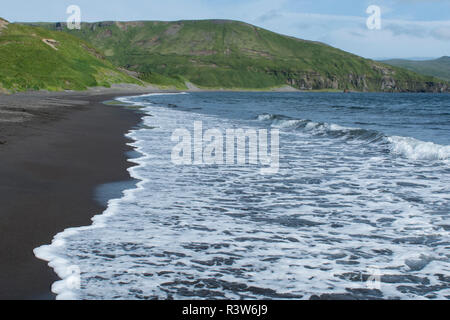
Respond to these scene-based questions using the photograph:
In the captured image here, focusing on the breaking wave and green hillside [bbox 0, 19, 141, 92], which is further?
green hillside [bbox 0, 19, 141, 92]

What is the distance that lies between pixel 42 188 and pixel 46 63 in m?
109

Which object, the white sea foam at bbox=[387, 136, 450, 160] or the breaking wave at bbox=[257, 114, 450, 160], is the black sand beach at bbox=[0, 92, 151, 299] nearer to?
the white sea foam at bbox=[387, 136, 450, 160]

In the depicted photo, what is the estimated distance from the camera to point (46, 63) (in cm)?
10925

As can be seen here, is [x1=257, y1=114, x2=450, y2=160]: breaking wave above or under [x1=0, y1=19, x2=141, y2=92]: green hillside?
under

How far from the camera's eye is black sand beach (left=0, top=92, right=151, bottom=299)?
5.74 metres

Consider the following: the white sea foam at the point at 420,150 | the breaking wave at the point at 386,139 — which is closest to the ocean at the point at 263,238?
the white sea foam at the point at 420,150

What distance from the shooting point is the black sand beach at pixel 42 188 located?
5738 millimetres

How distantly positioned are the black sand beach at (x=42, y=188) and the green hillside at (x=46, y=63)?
54.4 m

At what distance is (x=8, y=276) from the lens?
5516 mm

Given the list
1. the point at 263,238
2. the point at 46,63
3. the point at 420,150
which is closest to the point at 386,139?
the point at 420,150

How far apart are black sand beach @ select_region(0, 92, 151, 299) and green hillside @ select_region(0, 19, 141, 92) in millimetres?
54375

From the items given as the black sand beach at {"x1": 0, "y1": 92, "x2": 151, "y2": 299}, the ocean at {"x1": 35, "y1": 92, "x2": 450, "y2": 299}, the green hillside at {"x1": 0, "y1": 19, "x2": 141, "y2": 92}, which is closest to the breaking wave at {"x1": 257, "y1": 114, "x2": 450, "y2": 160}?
the ocean at {"x1": 35, "y1": 92, "x2": 450, "y2": 299}

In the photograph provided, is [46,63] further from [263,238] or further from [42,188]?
[263,238]
